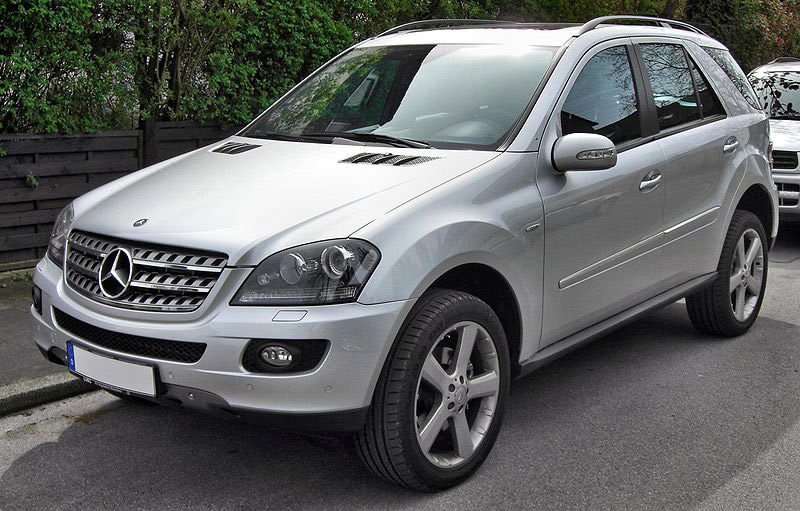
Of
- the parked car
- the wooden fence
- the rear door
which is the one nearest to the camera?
the rear door

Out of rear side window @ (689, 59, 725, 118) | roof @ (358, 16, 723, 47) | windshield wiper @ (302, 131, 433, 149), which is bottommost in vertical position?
windshield wiper @ (302, 131, 433, 149)

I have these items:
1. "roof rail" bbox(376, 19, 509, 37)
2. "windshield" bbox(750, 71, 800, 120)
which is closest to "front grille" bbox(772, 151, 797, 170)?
"windshield" bbox(750, 71, 800, 120)

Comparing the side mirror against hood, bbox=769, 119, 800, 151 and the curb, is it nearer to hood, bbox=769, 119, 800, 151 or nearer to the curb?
the curb

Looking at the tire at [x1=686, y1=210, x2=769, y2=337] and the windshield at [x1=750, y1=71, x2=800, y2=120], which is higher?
the windshield at [x1=750, y1=71, x2=800, y2=120]

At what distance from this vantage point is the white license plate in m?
3.51

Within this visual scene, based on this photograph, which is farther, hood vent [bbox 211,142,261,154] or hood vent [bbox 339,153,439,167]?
hood vent [bbox 211,142,261,154]

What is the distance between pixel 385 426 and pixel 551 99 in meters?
1.77

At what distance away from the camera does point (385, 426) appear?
3525mm

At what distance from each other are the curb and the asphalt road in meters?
0.05

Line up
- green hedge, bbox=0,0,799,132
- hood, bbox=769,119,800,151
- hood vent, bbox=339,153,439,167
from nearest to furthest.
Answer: hood vent, bbox=339,153,439,167 < green hedge, bbox=0,0,799,132 < hood, bbox=769,119,800,151

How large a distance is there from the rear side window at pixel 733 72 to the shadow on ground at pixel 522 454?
1841 millimetres

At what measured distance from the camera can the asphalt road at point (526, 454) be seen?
3811 mm

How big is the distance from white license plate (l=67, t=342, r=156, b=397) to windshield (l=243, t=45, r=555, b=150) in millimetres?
1582

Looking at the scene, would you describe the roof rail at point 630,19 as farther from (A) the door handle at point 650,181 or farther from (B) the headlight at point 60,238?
(B) the headlight at point 60,238
